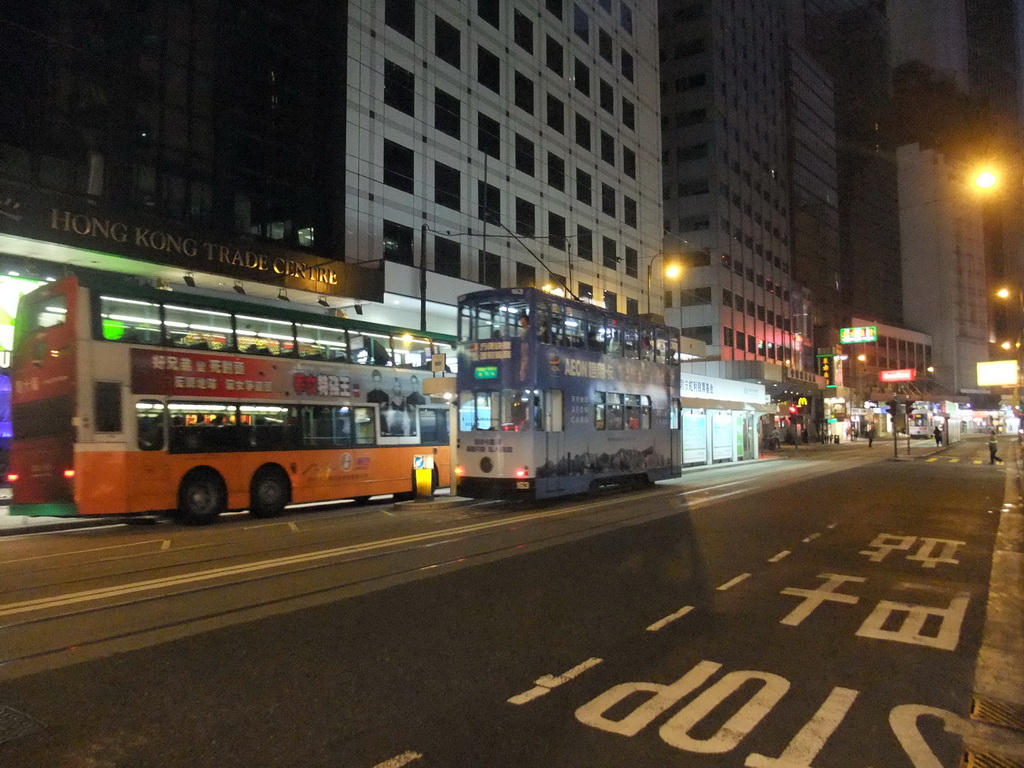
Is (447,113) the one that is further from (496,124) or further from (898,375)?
(898,375)

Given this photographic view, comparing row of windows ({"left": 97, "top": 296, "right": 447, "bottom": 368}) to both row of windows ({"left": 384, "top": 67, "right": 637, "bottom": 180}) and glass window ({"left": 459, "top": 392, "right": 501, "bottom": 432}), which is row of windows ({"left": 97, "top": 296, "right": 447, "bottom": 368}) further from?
row of windows ({"left": 384, "top": 67, "right": 637, "bottom": 180})

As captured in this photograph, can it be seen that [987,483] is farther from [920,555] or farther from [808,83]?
[808,83]

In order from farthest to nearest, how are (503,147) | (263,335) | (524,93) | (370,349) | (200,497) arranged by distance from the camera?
(524,93) → (503,147) → (370,349) → (263,335) → (200,497)

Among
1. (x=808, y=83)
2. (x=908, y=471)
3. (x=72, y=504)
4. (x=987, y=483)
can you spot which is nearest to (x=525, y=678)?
(x=72, y=504)

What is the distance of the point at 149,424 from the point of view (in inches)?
548

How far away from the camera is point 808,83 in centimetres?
7912

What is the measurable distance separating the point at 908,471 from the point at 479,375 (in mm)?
19903

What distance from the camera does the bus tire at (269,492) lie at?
1563 centimetres

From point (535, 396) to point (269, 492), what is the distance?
6168mm

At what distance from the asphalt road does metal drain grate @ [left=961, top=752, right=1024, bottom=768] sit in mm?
82

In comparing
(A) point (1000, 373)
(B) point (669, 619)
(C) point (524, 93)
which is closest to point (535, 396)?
(B) point (669, 619)

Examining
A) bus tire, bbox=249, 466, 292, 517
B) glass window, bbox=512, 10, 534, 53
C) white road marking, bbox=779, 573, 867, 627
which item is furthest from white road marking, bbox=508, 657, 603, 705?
glass window, bbox=512, 10, 534, 53

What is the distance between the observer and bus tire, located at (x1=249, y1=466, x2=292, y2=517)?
1563cm

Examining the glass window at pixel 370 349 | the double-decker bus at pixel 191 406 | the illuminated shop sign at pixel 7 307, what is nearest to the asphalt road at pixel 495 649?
Answer: the double-decker bus at pixel 191 406
